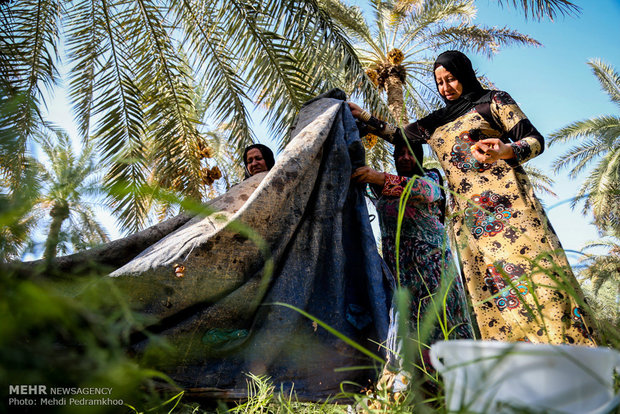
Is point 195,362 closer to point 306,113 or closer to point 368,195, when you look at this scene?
point 368,195

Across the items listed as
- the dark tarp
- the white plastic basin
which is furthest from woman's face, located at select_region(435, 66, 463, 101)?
the white plastic basin

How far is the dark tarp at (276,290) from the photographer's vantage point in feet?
5.06

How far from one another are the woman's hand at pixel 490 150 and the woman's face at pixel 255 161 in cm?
153

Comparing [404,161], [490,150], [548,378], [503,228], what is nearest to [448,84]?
[404,161]

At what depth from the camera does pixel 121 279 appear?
5.00 ft

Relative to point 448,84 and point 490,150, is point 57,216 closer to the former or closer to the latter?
point 490,150

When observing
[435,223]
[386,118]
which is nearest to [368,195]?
[435,223]

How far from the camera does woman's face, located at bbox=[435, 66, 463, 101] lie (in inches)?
84.7

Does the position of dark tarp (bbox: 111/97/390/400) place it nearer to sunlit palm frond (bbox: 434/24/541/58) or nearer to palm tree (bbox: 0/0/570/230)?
palm tree (bbox: 0/0/570/230)

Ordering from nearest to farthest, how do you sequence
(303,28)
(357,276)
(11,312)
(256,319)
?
(11,312)
(256,319)
(357,276)
(303,28)

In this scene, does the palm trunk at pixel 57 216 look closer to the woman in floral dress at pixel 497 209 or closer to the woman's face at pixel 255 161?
the woman in floral dress at pixel 497 209

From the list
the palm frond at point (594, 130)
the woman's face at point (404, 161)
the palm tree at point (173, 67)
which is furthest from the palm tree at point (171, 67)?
the palm frond at point (594, 130)

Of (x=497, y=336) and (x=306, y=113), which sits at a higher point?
(x=306, y=113)

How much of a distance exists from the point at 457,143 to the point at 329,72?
9.13 ft
